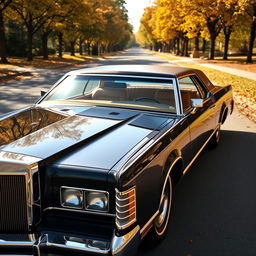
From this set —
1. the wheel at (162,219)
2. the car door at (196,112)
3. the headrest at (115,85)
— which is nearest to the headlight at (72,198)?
the wheel at (162,219)

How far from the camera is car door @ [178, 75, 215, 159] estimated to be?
3.99m

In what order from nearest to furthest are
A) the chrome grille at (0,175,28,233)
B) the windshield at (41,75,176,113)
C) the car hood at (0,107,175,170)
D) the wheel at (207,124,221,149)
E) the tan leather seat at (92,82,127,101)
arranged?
the chrome grille at (0,175,28,233) → the car hood at (0,107,175,170) → the windshield at (41,75,176,113) → the tan leather seat at (92,82,127,101) → the wheel at (207,124,221,149)

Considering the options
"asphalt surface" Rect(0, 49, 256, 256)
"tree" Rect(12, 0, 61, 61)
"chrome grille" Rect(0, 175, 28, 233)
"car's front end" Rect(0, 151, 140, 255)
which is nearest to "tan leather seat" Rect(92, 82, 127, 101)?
"asphalt surface" Rect(0, 49, 256, 256)

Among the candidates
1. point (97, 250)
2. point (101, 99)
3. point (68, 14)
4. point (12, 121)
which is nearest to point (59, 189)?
point (97, 250)

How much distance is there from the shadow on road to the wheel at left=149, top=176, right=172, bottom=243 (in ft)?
0.30

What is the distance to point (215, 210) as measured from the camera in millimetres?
3713

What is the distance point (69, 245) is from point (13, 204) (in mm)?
488

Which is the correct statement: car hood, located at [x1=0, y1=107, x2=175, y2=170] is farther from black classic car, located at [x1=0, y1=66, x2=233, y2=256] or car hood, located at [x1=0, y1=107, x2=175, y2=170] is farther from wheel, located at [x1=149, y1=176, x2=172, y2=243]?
wheel, located at [x1=149, y1=176, x2=172, y2=243]

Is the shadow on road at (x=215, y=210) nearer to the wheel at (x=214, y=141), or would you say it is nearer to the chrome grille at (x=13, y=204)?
the wheel at (x=214, y=141)

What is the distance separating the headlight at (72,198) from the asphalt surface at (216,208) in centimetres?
94

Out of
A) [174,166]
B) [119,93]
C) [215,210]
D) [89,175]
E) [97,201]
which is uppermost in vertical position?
[119,93]

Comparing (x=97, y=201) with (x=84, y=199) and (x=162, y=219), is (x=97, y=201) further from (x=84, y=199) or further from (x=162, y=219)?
(x=162, y=219)

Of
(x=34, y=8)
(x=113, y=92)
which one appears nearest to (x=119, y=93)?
(x=113, y=92)

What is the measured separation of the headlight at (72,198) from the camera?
2322 millimetres
